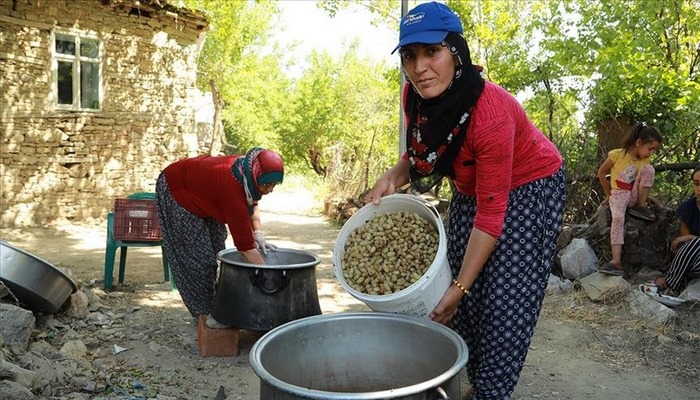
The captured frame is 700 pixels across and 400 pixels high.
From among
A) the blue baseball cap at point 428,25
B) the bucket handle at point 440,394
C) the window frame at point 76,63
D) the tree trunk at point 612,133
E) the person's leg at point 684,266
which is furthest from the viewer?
the window frame at point 76,63

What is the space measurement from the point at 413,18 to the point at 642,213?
15.4ft

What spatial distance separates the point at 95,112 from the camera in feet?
30.1

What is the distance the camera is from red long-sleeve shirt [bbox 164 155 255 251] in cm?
323

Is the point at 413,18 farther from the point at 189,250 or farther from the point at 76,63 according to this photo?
the point at 76,63

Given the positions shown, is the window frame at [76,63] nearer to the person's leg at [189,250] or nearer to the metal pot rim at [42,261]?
the metal pot rim at [42,261]

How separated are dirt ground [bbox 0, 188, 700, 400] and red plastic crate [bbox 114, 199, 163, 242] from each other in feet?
1.74

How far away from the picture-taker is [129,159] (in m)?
9.77

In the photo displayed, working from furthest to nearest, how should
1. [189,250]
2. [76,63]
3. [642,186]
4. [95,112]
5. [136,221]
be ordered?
[95,112], [76,63], [642,186], [136,221], [189,250]

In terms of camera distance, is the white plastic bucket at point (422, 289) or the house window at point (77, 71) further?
the house window at point (77, 71)

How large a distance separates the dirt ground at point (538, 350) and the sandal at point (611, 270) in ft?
1.16

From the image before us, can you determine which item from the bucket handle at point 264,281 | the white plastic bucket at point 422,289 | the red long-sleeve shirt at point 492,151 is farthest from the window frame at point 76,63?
the red long-sleeve shirt at point 492,151

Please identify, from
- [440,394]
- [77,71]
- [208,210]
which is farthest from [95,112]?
[440,394]

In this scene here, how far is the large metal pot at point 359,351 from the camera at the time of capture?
1.69 metres

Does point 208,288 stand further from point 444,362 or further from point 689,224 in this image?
point 689,224
